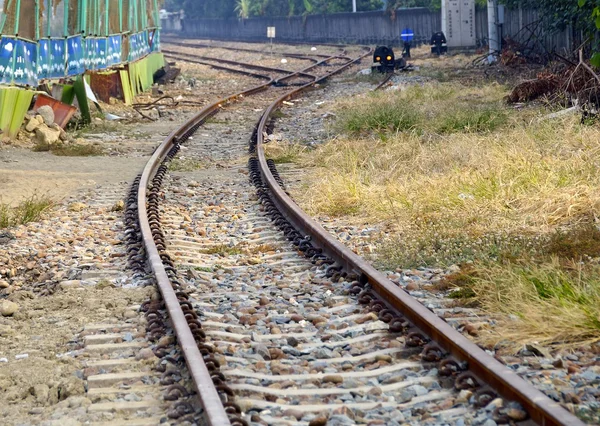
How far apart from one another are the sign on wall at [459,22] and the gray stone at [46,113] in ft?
82.9

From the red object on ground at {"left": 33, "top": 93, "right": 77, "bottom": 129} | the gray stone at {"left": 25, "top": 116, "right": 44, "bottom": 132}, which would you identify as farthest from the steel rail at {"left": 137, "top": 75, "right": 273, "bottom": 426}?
the red object on ground at {"left": 33, "top": 93, "right": 77, "bottom": 129}

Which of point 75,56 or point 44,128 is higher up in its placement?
point 75,56

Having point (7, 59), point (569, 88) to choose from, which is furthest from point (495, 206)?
point (7, 59)

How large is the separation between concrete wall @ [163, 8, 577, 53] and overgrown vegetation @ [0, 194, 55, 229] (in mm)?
18728

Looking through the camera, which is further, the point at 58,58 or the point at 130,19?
the point at 130,19

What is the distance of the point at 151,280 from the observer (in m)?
7.21

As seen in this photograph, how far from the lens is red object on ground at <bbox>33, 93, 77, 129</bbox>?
17141 millimetres

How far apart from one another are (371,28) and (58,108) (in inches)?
1625

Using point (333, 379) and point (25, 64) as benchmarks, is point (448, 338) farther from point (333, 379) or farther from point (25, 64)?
point (25, 64)

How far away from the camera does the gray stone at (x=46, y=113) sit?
653 inches

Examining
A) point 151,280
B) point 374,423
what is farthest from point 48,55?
point 374,423

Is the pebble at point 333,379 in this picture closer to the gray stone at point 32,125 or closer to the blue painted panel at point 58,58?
the gray stone at point 32,125

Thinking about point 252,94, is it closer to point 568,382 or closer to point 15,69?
point 15,69

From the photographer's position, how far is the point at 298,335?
591 cm
